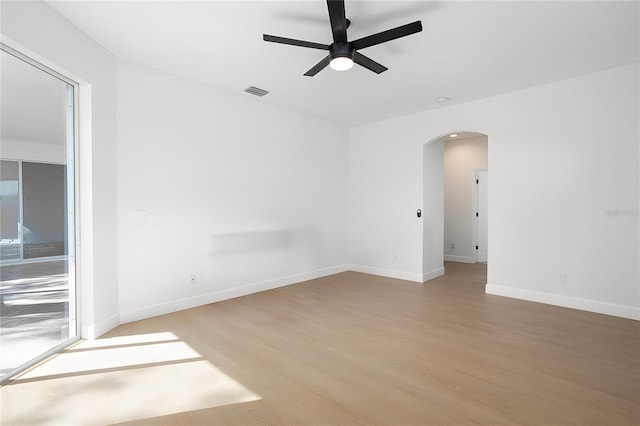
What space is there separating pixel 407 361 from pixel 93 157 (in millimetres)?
3453

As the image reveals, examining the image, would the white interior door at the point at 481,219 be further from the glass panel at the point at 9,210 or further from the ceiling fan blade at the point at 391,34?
the glass panel at the point at 9,210

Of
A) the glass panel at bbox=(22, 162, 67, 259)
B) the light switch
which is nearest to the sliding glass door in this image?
the glass panel at bbox=(22, 162, 67, 259)

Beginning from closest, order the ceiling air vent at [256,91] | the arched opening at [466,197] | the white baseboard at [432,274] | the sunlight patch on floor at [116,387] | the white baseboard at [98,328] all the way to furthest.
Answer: the sunlight patch on floor at [116,387], the white baseboard at [98,328], the ceiling air vent at [256,91], the white baseboard at [432,274], the arched opening at [466,197]

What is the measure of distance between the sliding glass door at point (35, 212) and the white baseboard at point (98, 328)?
85 mm

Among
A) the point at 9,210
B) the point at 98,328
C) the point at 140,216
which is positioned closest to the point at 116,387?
the point at 98,328

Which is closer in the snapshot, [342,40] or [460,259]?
[342,40]

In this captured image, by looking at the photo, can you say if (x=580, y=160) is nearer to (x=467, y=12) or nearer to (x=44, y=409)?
(x=467, y=12)

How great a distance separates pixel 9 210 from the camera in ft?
8.18

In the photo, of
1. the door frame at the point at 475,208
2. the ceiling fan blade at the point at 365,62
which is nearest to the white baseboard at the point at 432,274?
the door frame at the point at 475,208

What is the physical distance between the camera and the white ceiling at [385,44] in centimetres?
258

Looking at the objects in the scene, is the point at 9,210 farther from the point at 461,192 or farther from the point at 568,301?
the point at 461,192

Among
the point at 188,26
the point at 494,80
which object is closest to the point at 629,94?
the point at 494,80

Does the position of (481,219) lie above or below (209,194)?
below

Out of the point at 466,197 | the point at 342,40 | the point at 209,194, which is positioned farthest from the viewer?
the point at 466,197
